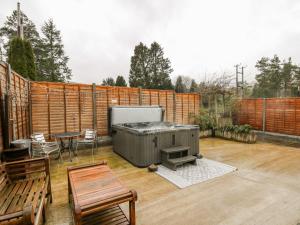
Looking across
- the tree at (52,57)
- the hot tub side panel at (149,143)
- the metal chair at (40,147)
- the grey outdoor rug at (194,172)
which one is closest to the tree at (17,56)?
the metal chair at (40,147)

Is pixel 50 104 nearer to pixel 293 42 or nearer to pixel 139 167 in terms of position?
pixel 139 167

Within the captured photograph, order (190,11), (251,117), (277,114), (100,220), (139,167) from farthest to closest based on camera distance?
(251,117) < (277,114) < (190,11) < (139,167) < (100,220)

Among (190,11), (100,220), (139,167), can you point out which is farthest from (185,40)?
(100,220)

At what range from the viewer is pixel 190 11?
5551mm

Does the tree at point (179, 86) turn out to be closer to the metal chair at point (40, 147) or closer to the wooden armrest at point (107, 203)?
the metal chair at point (40, 147)

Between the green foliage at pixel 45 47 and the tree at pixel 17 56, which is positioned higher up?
the green foliage at pixel 45 47

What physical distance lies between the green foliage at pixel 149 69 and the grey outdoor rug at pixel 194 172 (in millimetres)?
15654

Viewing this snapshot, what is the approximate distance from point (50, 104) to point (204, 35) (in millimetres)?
6977

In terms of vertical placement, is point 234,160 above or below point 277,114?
below

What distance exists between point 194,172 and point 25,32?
1579cm

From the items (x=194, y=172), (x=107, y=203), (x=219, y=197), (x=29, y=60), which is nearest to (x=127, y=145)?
(x=194, y=172)

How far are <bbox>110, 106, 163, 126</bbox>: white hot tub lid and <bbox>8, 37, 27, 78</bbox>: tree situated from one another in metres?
3.00

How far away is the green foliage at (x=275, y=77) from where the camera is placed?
15.6 meters

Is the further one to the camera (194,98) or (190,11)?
(194,98)
